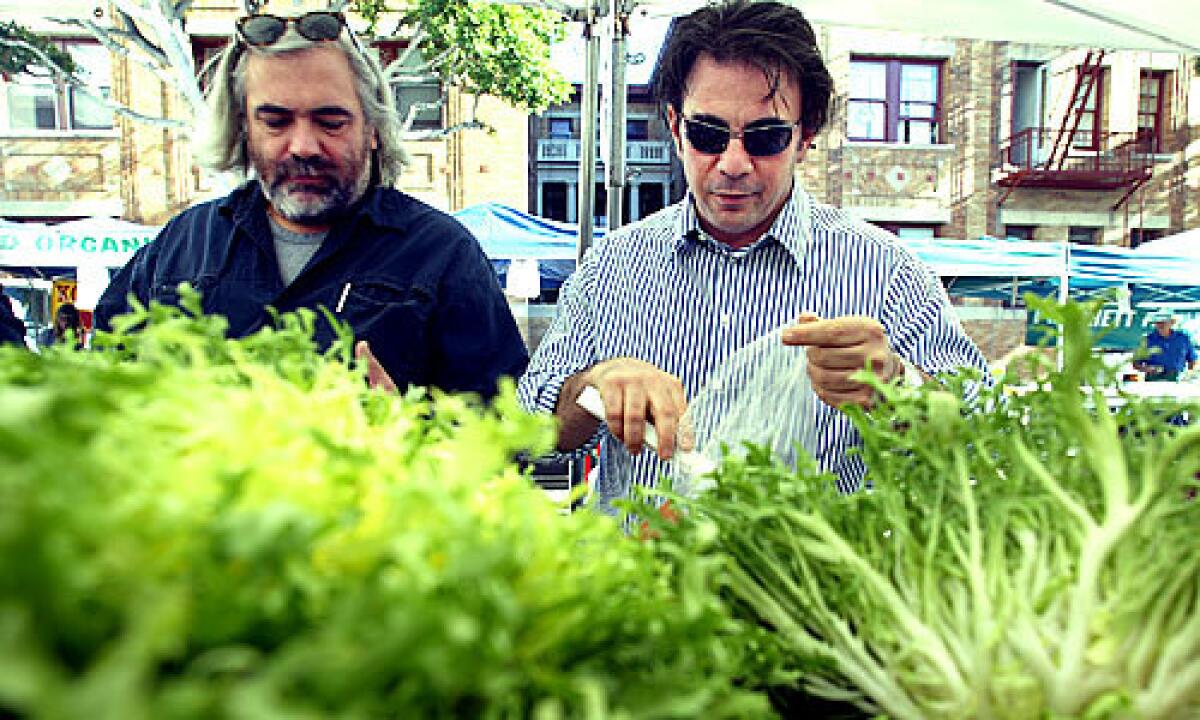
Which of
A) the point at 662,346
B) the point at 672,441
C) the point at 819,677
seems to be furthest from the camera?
the point at 662,346

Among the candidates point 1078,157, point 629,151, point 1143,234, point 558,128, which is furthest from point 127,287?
point 558,128

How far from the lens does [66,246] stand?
967 cm

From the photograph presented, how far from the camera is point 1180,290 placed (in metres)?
10.8

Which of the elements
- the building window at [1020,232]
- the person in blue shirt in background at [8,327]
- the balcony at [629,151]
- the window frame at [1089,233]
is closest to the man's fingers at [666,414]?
the person in blue shirt in background at [8,327]

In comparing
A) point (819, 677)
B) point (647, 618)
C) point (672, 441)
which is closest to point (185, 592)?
point (647, 618)

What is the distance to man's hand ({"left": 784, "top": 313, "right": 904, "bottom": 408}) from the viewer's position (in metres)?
1.58

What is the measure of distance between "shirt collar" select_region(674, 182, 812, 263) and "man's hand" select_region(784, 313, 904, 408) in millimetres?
755

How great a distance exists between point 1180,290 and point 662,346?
35.6 feet

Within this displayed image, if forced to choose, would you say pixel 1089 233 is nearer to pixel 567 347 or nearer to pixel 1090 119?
pixel 1090 119

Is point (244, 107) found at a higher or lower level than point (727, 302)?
higher

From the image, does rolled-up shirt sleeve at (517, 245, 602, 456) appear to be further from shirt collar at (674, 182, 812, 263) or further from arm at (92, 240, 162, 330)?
arm at (92, 240, 162, 330)

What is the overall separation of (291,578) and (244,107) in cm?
229

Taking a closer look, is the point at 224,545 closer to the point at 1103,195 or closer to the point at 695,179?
the point at 695,179

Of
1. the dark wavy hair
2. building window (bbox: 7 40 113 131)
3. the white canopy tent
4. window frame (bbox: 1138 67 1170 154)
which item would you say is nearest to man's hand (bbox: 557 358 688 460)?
the dark wavy hair
